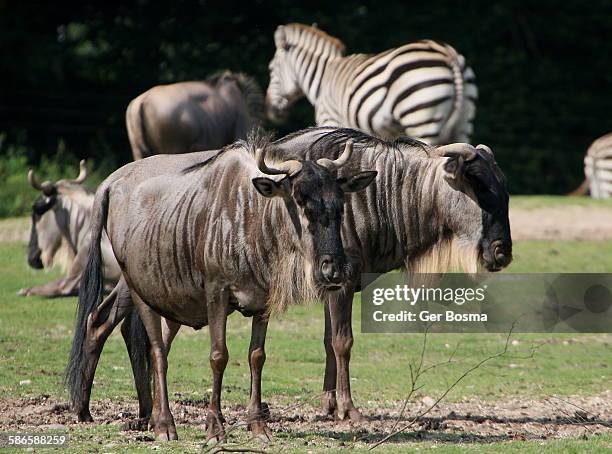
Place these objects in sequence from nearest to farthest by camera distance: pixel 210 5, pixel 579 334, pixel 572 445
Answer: pixel 572 445 < pixel 579 334 < pixel 210 5

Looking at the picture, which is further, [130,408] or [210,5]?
[210,5]

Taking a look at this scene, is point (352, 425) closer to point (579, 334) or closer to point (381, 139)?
point (381, 139)

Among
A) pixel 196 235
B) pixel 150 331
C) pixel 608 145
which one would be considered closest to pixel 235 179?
pixel 196 235

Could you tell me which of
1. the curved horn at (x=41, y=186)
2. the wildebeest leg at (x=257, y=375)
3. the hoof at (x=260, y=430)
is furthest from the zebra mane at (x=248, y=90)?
the hoof at (x=260, y=430)

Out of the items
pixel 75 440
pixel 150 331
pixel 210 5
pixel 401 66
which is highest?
pixel 210 5

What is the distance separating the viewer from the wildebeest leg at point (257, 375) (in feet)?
24.0

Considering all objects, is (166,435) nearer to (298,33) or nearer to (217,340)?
(217,340)

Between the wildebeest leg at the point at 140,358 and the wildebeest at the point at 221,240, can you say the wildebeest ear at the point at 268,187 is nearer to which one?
the wildebeest at the point at 221,240

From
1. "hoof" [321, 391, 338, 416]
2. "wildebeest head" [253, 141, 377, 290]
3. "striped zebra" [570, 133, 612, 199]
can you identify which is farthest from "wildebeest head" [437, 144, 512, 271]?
"striped zebra" [570, 133, 612, 199]

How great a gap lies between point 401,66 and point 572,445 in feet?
29.1

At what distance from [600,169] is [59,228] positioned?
1011cm

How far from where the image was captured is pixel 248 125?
1555 centimetres

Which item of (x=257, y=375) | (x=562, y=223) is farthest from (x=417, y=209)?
(x=562, y=223)

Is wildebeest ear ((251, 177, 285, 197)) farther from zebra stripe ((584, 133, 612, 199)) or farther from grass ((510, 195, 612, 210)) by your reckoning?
zebra stripe ((584, 133, 612, 199))
